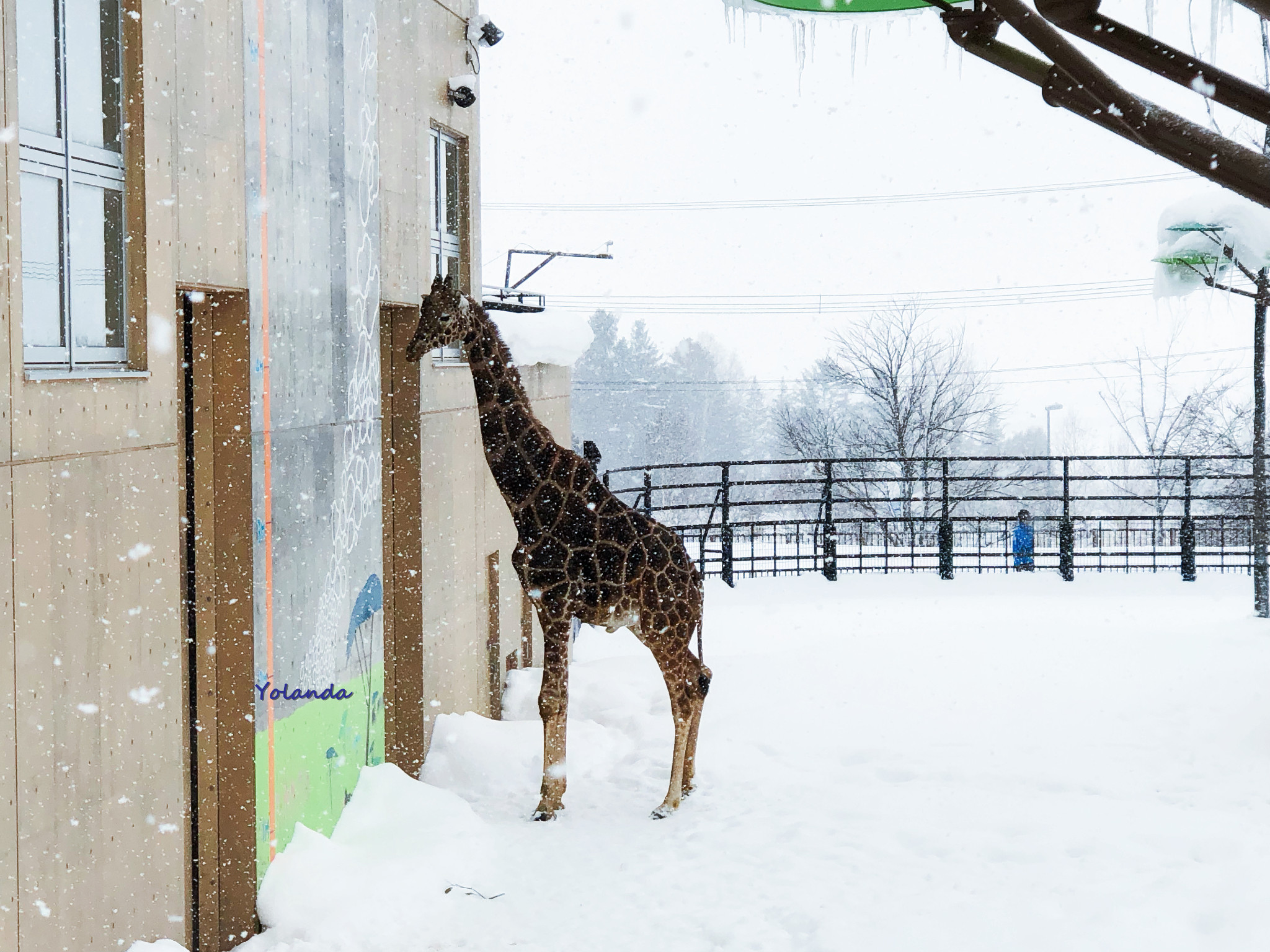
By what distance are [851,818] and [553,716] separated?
1.44 meters

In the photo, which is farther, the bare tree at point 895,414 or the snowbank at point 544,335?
the bare tree at point 895,414

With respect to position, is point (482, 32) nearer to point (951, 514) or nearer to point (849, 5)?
point (849, 5)

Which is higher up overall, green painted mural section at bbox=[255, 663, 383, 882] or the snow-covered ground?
green painted mural section at bbox=[255, 663, 383, 882]

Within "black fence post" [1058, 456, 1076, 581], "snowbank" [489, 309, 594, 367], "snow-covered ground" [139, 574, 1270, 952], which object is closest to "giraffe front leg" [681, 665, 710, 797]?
"snow-covered ground" [139, 574, 1270, 952]

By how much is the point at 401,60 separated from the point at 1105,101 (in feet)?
15.5

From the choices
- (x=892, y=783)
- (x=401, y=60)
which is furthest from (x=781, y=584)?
(x=401, y=60)

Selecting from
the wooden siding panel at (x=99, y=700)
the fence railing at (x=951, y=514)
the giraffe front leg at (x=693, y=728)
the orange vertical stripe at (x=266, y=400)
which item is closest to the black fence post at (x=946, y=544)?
the fence railing at (x=951, y=514)

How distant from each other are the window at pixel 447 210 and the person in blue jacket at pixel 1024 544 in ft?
27.6

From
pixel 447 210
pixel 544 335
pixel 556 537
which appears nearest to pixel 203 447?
pixel 556 537

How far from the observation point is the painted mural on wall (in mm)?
3893

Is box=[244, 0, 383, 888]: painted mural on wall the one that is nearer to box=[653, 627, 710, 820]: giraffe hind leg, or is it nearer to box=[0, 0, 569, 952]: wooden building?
box=[0, 0, 569, 952]: wooden building

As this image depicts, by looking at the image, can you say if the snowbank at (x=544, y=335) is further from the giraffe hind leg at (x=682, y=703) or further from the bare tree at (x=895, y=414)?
the bare tree at (x=895, y=414)

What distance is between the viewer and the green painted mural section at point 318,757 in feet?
12.9

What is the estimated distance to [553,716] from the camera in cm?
509
